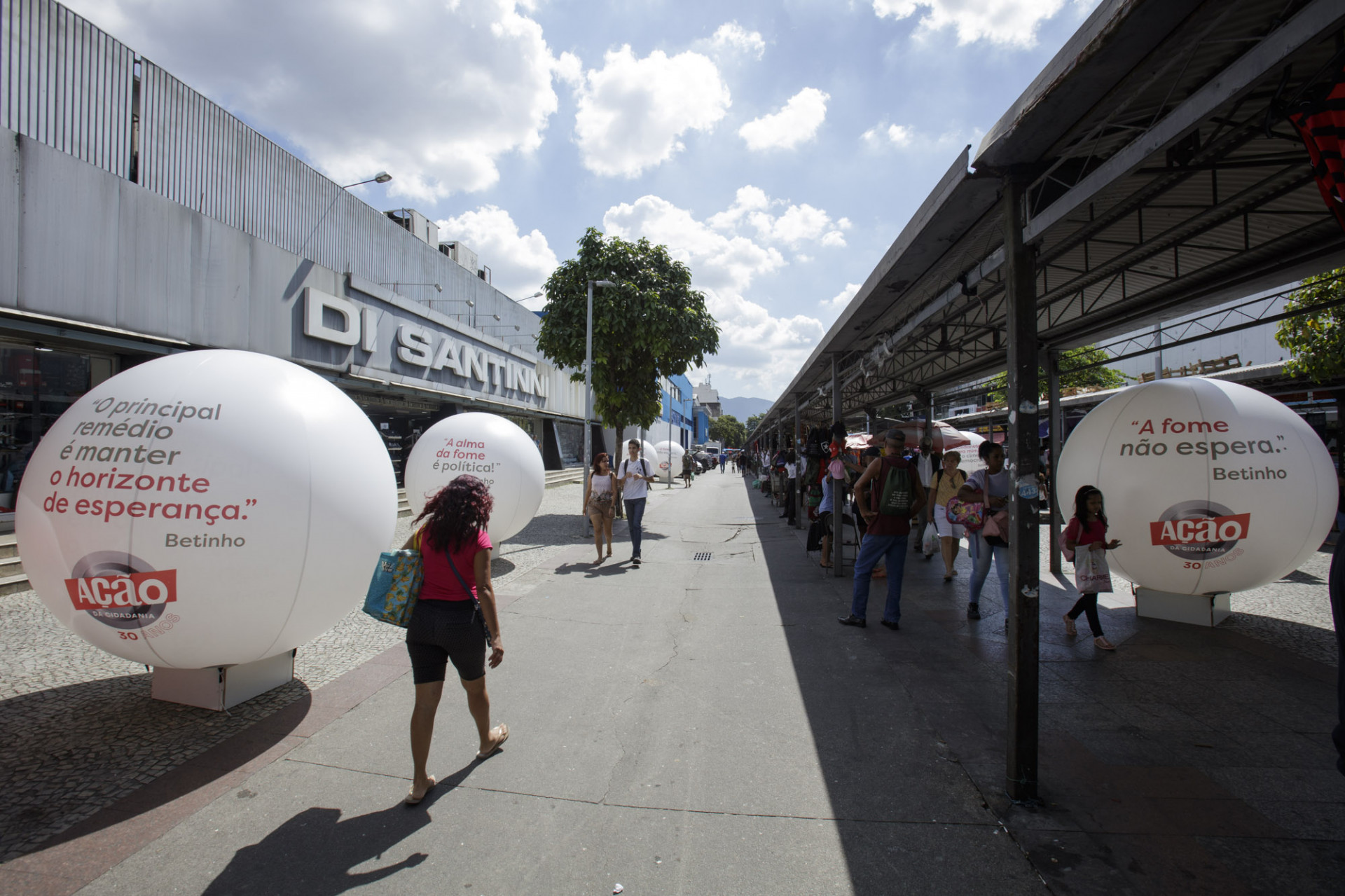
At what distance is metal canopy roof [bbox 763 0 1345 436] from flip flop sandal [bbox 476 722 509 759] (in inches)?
161

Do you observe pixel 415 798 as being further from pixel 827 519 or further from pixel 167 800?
pixel 827 519

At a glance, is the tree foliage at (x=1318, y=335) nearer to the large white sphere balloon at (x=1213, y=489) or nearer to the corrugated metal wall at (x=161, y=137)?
the large white sphere balloon at (x=1213, y=489)

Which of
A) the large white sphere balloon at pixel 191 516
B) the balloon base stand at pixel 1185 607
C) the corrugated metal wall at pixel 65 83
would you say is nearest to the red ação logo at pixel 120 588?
the large white sphere balloon at pixel 191 516

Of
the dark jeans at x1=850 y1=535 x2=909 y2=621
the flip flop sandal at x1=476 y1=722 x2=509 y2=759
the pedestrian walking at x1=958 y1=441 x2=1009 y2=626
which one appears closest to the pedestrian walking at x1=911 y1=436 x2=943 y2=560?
the pedestrian walking at x1=958 y1=441 x2=1009 y2=626

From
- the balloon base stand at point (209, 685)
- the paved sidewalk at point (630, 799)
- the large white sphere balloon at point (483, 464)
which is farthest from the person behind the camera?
the large white sphere balloon at point (483, 464)

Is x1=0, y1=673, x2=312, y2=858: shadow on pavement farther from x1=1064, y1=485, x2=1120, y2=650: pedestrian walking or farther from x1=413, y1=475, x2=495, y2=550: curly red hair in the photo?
x1=1064, y1=485, x2=1120, y2=650: pedestrian walking

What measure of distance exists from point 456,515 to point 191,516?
4.62 ft

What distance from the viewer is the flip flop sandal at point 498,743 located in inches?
138

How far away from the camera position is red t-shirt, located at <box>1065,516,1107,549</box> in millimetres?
5367

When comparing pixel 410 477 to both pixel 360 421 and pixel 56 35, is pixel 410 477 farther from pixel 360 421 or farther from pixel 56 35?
pixel 56 35

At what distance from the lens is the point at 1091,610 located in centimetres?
537

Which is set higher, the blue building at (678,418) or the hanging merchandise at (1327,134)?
the blue building at (678,418)

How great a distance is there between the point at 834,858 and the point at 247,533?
3364 mm

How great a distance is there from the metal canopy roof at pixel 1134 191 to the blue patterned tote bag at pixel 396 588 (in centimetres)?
370
